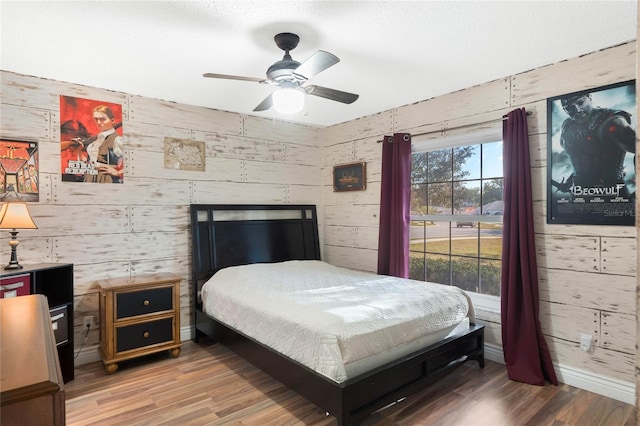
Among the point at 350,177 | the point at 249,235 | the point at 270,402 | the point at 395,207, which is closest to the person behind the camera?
the point at 270,402

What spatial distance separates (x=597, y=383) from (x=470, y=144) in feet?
7.16

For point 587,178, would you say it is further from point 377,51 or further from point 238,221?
point 238,221

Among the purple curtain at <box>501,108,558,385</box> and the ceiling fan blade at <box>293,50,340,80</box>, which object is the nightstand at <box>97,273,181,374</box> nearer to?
the ceiling fan blade at <box>293,50,340,80</box>

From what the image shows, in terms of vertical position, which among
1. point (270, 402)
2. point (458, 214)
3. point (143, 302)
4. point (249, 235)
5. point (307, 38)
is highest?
point (307, 38)

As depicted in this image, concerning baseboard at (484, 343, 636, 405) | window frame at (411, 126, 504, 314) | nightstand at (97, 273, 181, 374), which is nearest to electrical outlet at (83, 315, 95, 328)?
nightstand at (97, 273, 181, 374)

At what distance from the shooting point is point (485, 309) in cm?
332

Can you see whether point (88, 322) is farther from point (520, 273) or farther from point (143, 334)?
point (520, 273)

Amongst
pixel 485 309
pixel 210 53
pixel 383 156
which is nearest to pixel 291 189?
pixel 383 156

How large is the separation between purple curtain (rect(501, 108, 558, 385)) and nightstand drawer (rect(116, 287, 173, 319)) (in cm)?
294

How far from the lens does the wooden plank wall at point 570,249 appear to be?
8.38 feet

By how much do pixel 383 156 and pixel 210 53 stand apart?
2.14 metres

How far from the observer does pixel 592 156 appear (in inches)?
105

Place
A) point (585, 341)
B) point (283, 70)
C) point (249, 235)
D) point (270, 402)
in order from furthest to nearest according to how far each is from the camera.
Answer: point (249, 235), point (585, 341), point (270, 402), point (283, 70)

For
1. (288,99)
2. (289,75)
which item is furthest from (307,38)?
(288,99)
